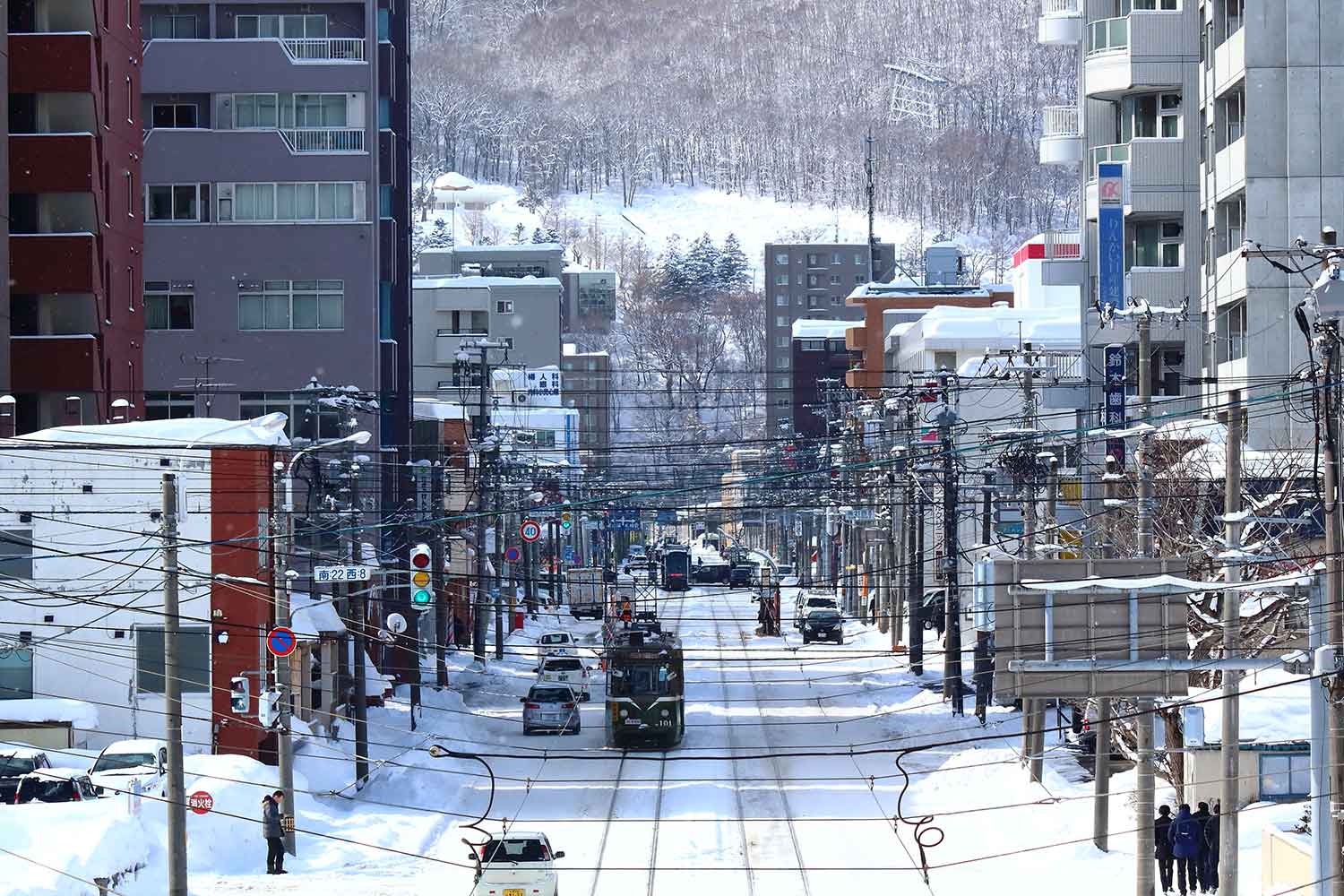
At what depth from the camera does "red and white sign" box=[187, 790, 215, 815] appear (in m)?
31.6

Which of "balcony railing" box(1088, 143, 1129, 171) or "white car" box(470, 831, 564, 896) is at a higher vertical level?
"balcony railing" box(1088, 143, 1129, 171)

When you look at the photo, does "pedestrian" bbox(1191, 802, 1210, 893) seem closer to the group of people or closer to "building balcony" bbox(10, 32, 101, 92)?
the group of people

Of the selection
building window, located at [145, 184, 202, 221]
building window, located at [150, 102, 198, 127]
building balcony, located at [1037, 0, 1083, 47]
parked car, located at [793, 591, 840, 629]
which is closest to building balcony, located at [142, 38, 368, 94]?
building window, located at [150, 102, 198, 127]

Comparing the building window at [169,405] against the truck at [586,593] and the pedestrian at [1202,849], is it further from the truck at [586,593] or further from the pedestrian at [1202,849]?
the pedestrian at [1202,849]

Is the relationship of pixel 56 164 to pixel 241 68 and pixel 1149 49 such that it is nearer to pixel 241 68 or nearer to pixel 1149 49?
pixel 241 68

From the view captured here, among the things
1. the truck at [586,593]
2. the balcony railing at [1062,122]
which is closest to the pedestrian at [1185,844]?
the balcony railing at [1062,122]

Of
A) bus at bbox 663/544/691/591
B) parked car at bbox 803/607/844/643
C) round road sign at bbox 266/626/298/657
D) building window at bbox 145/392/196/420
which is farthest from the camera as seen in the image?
bus at bbox 663/544/691/591

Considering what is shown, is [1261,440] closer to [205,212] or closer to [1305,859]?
[1305,859]

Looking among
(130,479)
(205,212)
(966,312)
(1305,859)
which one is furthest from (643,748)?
(966,312)

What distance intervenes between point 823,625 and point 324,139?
1088 inches

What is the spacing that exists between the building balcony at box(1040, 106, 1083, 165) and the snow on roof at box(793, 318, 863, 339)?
367ft

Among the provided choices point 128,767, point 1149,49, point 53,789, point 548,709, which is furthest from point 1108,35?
point 53,789

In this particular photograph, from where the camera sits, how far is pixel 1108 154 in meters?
57.1

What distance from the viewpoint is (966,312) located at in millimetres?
104875
